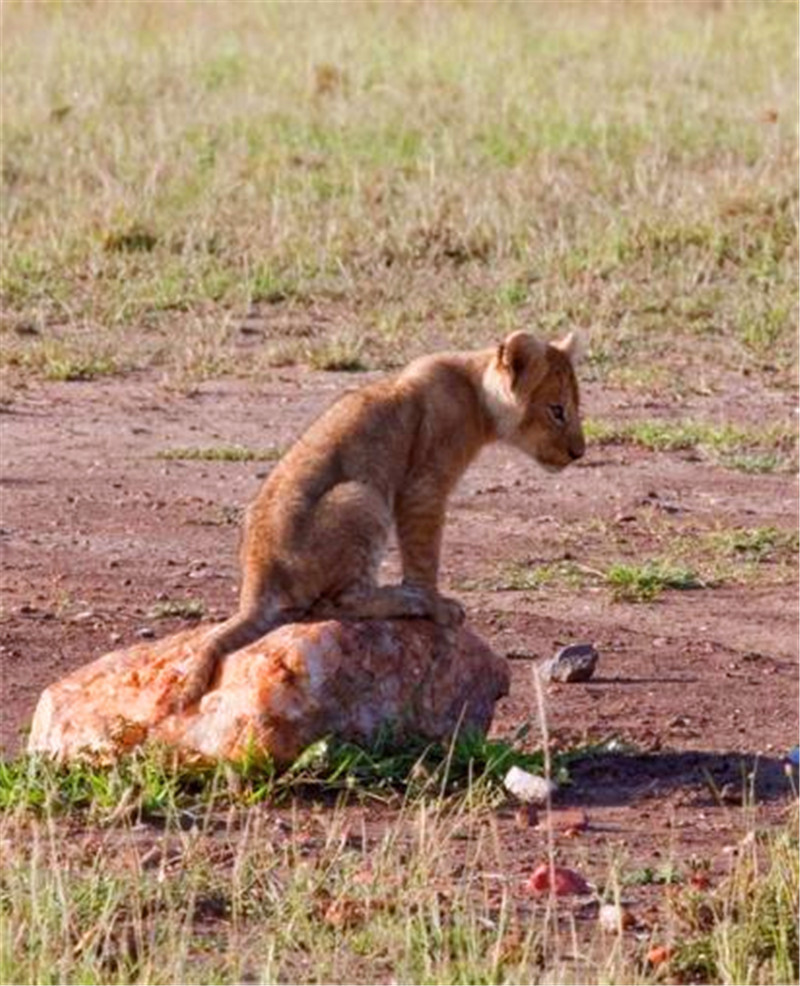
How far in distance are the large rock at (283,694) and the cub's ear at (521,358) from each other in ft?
3.21

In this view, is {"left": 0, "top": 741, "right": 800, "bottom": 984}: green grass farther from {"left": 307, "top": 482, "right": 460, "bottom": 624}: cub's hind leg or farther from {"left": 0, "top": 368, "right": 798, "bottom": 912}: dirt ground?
{"left": 307, "top": 482, "right": 460, "bottom": 624}: cub's hind leg

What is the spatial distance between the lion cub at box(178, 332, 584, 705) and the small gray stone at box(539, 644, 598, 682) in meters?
0.56

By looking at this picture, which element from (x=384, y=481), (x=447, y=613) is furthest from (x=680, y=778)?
(x=384, y=481)

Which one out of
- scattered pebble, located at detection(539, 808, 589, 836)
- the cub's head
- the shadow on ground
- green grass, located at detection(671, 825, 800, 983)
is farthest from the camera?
the cub's head

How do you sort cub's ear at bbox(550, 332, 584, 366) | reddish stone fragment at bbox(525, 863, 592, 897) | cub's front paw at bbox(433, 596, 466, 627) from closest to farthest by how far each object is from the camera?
reddish stone fragment at bbox(525, 863, 592, 897), cub's front paw at bbox(433, 596, 466, 627), cub's ear at bbox(550, 332, 584, 366)

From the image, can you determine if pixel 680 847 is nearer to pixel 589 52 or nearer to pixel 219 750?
pixel 219 750

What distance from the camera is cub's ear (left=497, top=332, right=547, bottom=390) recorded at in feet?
27.1

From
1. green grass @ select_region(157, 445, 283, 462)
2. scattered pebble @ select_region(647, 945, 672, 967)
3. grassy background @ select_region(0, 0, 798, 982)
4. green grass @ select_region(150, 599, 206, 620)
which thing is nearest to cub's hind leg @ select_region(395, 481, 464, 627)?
grassy background @ select_region(0, 0, 798, 982)

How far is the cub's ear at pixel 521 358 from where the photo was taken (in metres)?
8.27

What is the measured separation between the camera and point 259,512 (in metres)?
7.54

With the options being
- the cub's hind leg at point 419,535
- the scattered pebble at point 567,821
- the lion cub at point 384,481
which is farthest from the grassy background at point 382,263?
the cub's hind leg at point 419,535

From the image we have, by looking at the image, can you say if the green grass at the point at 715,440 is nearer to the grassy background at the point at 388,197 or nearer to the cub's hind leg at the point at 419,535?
the grassy background at the point at 388,197

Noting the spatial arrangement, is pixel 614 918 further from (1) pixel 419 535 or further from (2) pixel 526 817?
(1) pixel 419 535

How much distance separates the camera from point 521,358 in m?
8.32
